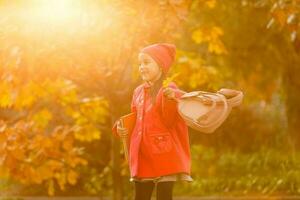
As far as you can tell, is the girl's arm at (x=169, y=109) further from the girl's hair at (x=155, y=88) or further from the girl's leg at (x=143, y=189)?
the girl's leg at (x=143, y=189)

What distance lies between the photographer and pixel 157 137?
16.0 feet

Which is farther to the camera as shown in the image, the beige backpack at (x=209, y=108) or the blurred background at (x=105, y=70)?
the blurred background at (x=105, y=70)

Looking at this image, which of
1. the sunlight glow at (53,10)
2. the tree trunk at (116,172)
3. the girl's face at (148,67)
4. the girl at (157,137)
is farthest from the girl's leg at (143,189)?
the tree trunk at (116,172)

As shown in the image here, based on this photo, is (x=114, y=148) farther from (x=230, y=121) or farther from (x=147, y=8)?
(x=230, y=121)

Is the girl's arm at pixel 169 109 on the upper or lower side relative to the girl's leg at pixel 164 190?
upper

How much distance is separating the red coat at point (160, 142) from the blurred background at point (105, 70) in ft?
6.78

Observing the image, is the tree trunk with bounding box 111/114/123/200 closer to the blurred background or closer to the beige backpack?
the blurred background

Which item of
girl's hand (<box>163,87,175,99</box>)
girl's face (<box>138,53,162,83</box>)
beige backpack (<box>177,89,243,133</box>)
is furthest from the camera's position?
girl's face (<box>138,53,162,83</box>)

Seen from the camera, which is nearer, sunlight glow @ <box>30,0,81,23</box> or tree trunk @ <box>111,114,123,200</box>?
sunlight glow @ <box>30,0,81,23</box>

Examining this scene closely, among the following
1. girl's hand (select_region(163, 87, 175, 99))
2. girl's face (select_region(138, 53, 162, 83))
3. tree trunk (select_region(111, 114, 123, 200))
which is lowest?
tree trunk (select_region(111, 114, 123, 200))

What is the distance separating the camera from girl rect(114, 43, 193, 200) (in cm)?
484

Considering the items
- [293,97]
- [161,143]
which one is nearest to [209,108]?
[161,143]

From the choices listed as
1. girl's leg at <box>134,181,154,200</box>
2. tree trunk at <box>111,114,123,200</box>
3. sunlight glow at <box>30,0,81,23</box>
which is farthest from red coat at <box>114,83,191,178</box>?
tree trunk at <box>111,114,123,200</box>

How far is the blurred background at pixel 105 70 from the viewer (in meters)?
6.83
